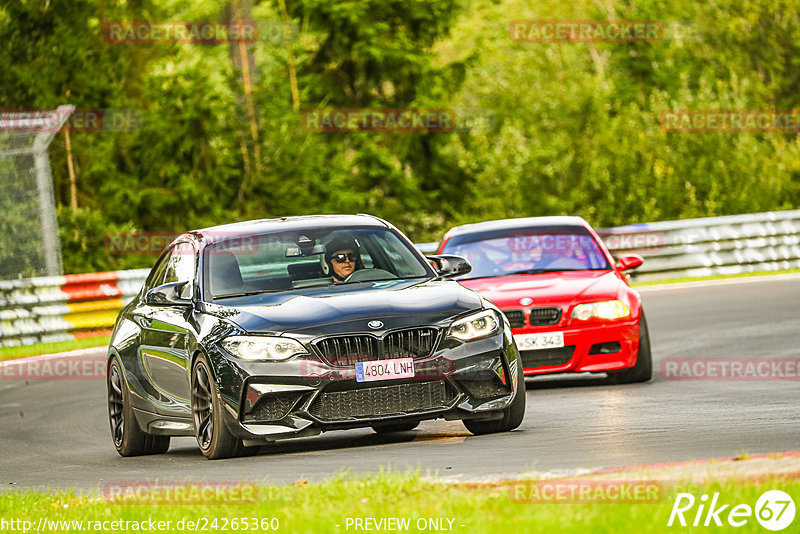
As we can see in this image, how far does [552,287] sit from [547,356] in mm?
670

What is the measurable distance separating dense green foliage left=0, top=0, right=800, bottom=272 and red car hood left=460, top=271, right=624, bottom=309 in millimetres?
17224

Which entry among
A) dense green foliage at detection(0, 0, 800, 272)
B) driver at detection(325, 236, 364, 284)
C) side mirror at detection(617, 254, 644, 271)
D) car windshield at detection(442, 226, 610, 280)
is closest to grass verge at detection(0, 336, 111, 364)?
car windshield at detection(442, 226, 610, 280)

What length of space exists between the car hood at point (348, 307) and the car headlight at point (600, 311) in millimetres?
3863

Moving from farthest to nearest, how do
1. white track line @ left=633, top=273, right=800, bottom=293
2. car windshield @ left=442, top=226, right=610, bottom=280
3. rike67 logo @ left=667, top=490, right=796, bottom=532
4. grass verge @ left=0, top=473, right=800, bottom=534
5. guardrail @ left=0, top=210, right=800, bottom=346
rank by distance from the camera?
guardrail @ left=0, top=210, right=800, bottom=346 → white track line @ left=633, top=273, right=800, bottom=293 → car windshield @ left=442, top=226, right=610, bottom=280 → grass verge @ left=0, top=473, right=800, bottom=534 → rike67 logo @ left=667, top=490, right=796, bottom=532

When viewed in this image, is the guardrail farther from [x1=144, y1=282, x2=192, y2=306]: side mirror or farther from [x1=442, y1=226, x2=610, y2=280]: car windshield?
[x1=144, y1=282, x2=192, y2=306]: side mirror

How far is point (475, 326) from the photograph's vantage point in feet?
32.1

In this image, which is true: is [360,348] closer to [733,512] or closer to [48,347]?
[733,512]

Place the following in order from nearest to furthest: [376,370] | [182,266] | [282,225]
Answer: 1. [376,370]
2. [282,225]
3. [182,266]

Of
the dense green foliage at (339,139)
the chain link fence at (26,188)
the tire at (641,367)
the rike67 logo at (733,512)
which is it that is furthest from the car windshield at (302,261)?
the dense green foliage at (339,139)

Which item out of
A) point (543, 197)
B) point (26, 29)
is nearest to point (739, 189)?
point (543, 197)

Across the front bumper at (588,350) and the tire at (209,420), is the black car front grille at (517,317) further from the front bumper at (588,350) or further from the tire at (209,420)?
the tire at (209,420)

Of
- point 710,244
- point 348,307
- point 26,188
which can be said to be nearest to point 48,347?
point 26,188

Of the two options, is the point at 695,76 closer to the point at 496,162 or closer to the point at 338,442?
the point at 496,162

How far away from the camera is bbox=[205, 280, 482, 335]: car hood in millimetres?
9516
